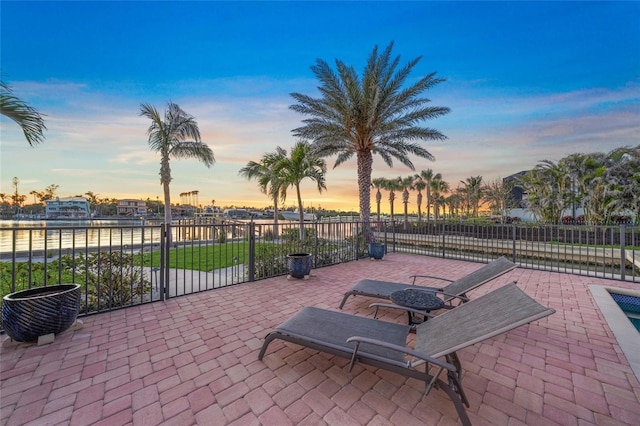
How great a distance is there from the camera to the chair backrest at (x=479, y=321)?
1.74 meters

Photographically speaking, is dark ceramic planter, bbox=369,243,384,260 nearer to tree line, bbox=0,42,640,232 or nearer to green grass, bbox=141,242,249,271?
tree line, bbox=0,42,640,232

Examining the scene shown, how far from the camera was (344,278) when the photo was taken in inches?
236

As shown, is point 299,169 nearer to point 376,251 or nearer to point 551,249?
point 376,251

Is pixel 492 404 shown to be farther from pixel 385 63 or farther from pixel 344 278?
pixel 385 63

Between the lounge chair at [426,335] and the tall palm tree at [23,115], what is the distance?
13.9ft

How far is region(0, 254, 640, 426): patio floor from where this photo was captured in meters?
1.87

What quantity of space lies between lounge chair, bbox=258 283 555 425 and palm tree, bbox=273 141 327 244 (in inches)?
443

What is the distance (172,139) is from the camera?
1442 centimetres

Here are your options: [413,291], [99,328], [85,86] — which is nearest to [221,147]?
[85,86]

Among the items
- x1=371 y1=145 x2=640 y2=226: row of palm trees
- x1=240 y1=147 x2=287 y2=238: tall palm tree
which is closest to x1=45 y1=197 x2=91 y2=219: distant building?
x1=240 y1=147 x2=287 y2=238: tall palm tree

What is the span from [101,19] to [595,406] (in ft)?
34.9

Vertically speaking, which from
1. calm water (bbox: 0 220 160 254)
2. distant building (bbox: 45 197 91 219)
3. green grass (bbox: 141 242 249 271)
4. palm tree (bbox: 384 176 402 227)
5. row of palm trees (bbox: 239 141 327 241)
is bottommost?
green grass (bbox: 141 242 249 271)

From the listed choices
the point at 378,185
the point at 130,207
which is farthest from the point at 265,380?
the point at 130,207

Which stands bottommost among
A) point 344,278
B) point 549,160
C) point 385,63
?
point 344,278
